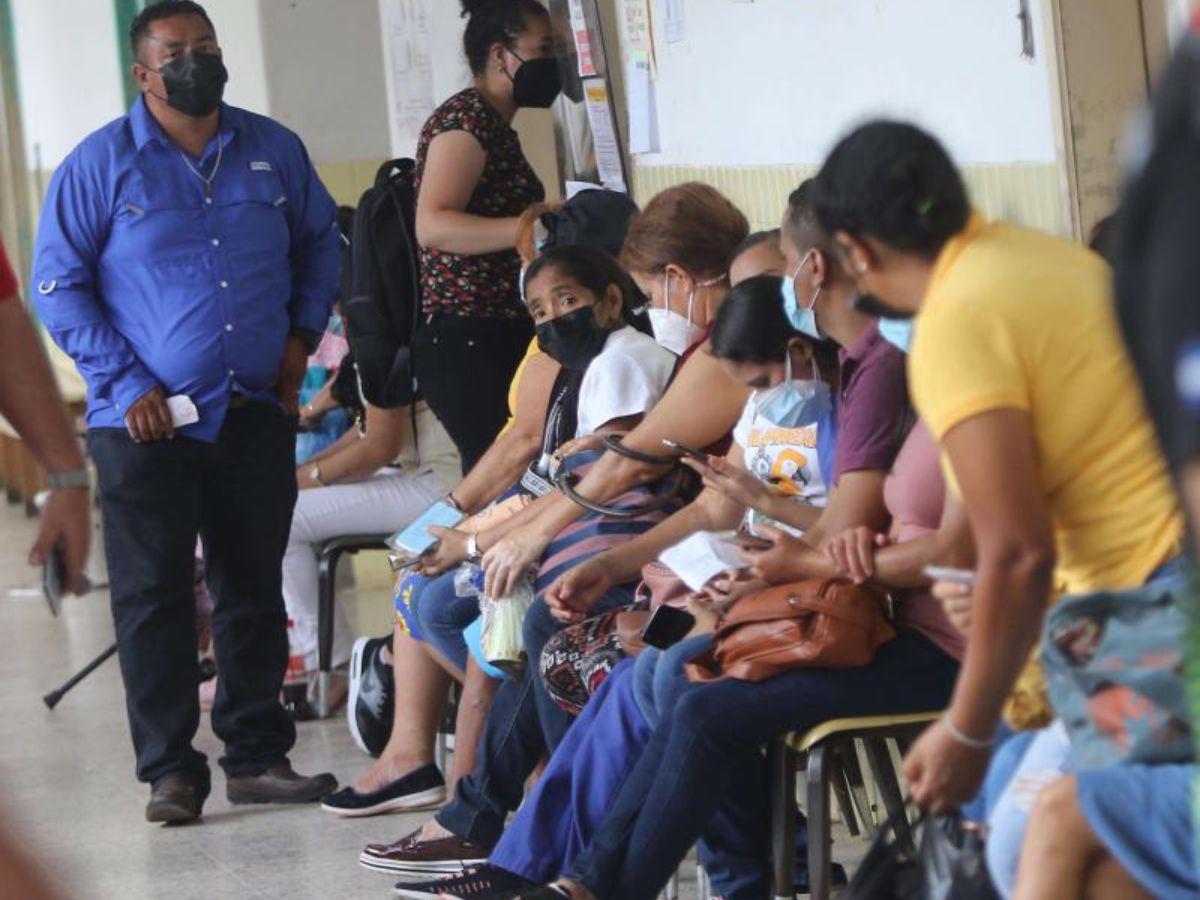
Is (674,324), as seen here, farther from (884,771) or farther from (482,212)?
(482,212)

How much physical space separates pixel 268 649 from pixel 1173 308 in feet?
13.7

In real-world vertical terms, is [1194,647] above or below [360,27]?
below

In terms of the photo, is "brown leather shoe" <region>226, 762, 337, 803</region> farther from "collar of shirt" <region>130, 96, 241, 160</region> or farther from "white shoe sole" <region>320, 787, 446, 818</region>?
"collar of shirt" <region>130, 96, 241, 160</region>

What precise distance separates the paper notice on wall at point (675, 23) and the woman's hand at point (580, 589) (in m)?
2.58

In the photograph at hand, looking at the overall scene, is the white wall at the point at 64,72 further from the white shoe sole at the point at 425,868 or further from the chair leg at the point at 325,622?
the white shoe sole at the point at 425,868

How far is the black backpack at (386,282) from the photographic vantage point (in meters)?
5.54

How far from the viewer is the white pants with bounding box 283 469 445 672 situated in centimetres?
589

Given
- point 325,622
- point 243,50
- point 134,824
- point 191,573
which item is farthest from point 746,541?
point 243,50

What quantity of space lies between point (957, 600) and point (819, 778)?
2.19ft

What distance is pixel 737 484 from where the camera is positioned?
342 cm

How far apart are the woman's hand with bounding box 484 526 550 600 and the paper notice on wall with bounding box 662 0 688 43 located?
2.34 metres

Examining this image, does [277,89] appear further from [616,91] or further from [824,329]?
[824,329]

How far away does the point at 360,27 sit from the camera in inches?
341

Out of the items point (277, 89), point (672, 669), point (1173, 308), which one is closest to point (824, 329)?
point (672, 669)
